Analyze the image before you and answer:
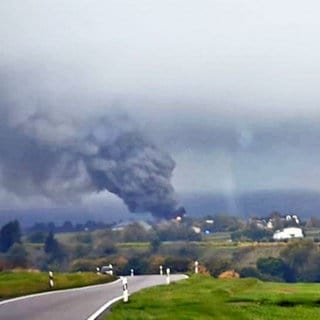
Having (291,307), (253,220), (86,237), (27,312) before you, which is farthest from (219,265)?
(27,312)

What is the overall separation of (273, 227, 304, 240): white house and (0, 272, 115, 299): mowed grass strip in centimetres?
768

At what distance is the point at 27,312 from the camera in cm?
1529

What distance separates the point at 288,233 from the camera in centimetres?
3578

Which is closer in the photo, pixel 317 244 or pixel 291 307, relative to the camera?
pixel 291 307

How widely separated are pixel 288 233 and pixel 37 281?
12783mm

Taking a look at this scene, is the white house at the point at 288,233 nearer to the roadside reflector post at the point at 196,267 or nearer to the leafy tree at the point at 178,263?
the roadside reflector post at the point at 196,267

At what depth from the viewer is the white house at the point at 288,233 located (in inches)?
1380

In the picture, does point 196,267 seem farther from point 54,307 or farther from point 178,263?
point 54,307

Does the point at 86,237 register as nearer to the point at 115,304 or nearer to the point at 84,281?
the point at 84,281

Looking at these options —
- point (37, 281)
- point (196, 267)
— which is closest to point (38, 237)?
point (37, 281)

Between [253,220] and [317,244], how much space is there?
4439mm

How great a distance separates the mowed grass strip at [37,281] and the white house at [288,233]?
302 inches

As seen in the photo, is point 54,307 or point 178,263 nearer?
point 54,307

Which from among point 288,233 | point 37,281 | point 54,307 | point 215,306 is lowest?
point 215,306
